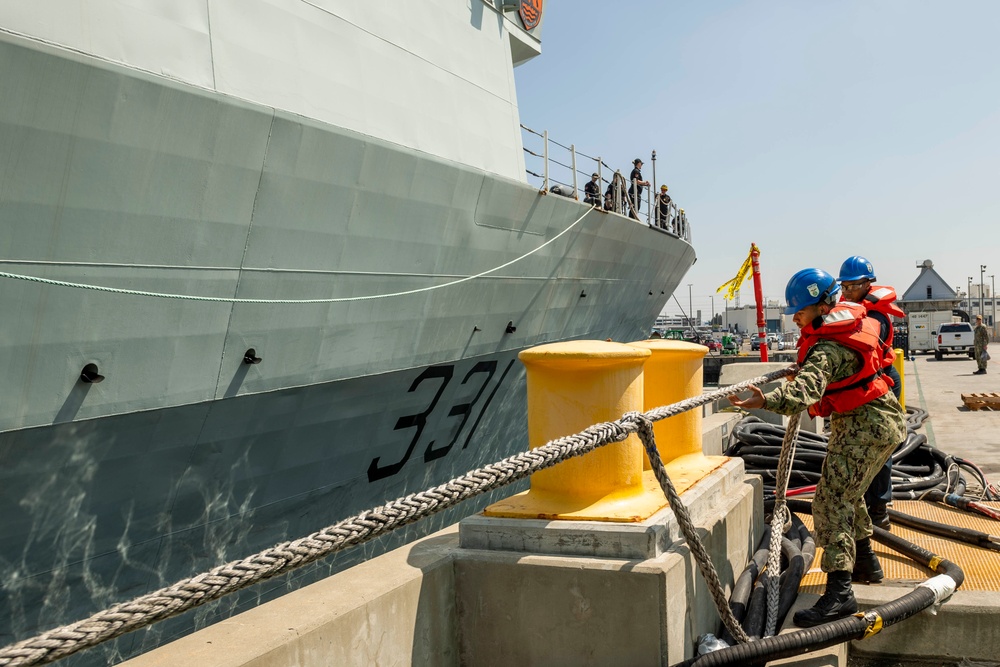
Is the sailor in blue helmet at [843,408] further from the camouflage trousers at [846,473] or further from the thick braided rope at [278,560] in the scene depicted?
the thick braided rope at [278,560]

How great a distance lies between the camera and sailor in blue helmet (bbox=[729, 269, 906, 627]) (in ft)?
10.1

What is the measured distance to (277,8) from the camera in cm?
491

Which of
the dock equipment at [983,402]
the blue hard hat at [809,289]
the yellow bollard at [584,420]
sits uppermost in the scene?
the blue hard hat at [809,289]

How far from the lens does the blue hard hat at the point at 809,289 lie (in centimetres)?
327

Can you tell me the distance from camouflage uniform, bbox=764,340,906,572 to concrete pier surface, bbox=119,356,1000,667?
29 cm

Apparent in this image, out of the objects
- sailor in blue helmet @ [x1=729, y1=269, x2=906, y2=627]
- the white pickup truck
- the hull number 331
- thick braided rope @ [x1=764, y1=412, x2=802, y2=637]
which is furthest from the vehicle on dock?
sailor in blue helmet @ [x1=729, y1=269, x2=906, y2=627]

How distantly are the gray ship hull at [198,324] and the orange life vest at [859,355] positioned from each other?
128 inches

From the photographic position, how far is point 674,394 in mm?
3980

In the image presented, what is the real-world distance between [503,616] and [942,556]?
255 cm

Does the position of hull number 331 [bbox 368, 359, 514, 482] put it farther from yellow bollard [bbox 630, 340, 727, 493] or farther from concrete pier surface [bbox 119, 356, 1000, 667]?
concrete pier surface [bbox 119, 356, 1000, 667]

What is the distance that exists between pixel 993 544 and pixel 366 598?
344 centimetres

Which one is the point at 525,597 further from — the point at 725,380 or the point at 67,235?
the point at 725,380

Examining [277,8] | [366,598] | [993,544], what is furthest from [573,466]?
[277,8]

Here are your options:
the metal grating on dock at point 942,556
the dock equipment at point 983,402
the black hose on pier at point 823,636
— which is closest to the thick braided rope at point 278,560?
the black hose on pier at point 823,636
